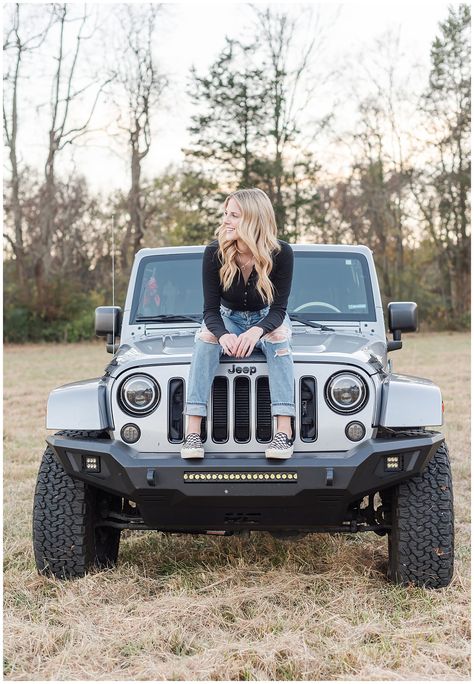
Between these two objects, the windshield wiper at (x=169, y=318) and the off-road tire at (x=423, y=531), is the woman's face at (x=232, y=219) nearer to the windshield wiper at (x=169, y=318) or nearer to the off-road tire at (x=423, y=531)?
the windshield wiper at (x=169, y=318)

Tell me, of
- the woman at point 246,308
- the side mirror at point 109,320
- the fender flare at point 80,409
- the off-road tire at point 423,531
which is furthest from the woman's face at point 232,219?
the off-road tire at point 423,531

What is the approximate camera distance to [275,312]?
393cm

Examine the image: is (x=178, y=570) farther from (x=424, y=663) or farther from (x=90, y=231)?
(x=90, y=231)

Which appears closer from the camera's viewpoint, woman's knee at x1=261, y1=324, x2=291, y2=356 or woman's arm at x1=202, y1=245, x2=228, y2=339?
woman's knee at x1=261, y1=324, x2=291, y2=356

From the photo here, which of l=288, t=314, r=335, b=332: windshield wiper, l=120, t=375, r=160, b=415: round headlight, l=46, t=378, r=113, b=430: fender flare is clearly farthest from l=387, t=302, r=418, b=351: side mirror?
l=46, t=378, r=113, b=430: fender flare

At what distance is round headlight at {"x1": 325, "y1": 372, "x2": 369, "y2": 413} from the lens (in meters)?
3.71

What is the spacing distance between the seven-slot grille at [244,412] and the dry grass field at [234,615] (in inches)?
28.6

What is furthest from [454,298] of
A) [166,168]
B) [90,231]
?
[90,231]

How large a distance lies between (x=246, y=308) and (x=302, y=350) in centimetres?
36

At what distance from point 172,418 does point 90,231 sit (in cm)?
2801

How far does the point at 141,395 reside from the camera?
12.4 feet

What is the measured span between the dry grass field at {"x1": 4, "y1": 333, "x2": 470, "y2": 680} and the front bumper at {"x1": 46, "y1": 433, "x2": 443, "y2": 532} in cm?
37

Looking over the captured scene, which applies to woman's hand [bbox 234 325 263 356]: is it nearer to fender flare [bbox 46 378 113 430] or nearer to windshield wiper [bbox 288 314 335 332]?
fender flare [bbox 46 378 113 430]

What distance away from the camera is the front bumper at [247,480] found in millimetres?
3555
